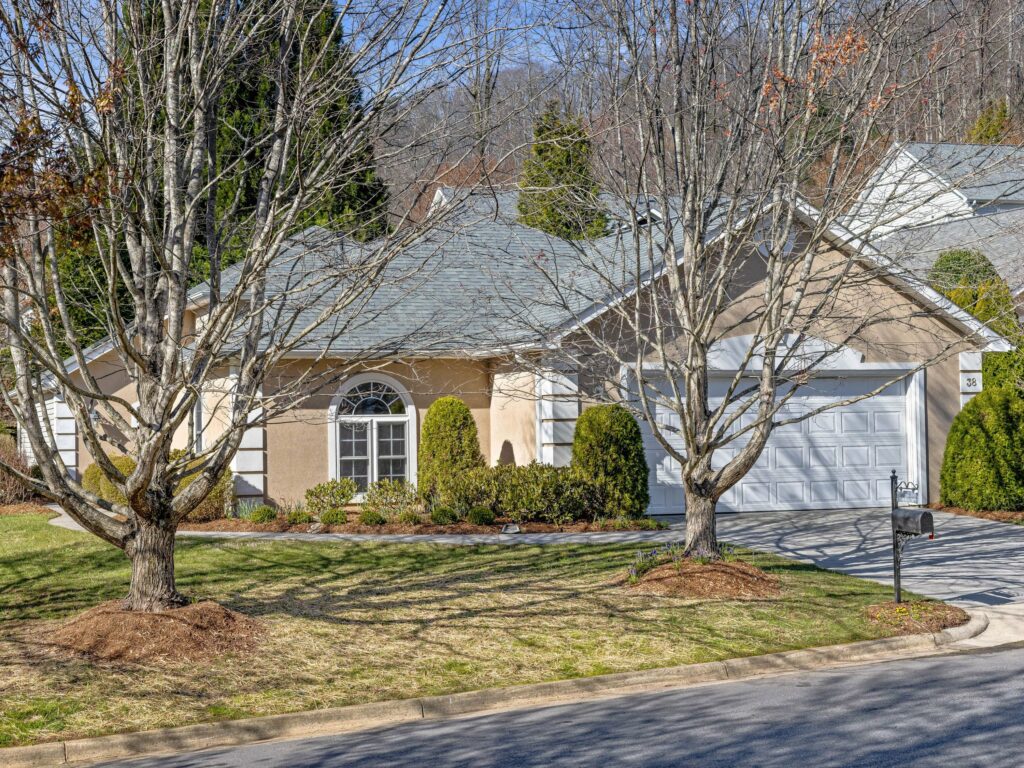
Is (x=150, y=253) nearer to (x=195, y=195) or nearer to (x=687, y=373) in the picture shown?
(x=195, y=195)

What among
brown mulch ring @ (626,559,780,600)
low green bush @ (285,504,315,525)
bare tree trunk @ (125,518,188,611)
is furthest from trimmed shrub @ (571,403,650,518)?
bare tree trunk @ (125,518,188,611)

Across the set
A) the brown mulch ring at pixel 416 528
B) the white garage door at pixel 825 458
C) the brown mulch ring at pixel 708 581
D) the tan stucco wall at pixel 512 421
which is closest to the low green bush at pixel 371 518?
the brown mulch ring at pixel 416 528

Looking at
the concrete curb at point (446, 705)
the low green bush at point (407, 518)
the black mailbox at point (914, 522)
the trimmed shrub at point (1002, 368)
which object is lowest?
the concrete curb at point (446, 705)

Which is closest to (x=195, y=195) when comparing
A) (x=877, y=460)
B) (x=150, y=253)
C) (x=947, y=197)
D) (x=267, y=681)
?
(x=150, y=253)

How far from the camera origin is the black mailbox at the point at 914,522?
10312mm

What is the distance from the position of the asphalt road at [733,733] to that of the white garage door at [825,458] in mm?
9552

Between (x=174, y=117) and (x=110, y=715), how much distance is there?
15.7 ft

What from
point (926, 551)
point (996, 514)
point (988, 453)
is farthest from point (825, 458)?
point (926, 551)

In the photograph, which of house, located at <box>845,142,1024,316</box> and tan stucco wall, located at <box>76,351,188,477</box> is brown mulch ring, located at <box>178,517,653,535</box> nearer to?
tan stucco wall, located at <box>76,351,188,477</box>

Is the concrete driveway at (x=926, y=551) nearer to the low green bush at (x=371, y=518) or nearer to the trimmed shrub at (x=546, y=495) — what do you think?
the trimmed shrub at (x=546, y=495)

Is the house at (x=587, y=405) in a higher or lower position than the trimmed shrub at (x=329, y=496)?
higher

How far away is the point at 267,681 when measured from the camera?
28.6 feet

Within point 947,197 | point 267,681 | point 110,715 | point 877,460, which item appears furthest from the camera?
point 947,197

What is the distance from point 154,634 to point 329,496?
27.6ft
